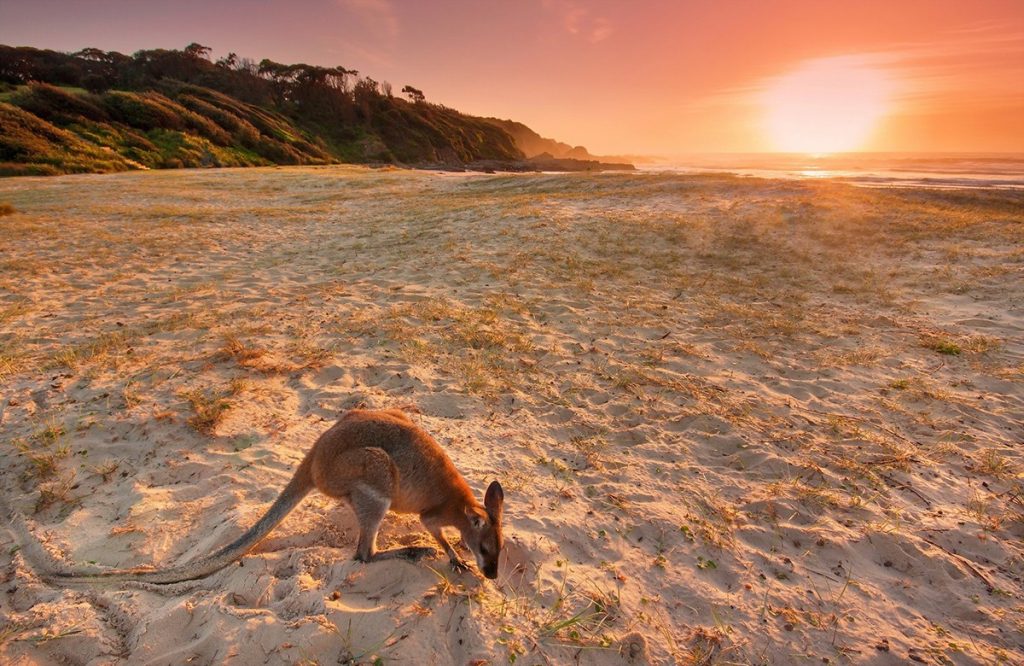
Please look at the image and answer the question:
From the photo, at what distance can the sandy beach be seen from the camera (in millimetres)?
3170

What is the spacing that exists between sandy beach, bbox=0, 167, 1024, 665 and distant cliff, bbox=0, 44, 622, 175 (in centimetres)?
3010

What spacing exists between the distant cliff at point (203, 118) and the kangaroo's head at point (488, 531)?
3802cm

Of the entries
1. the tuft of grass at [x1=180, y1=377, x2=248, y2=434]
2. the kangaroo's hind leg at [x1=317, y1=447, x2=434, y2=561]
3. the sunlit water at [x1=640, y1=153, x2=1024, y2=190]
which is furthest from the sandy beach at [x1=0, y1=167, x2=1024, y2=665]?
the sunlit water at [x1=640, y1=153, x2=1024, y2=190]

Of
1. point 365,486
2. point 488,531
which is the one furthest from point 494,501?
point 365,486

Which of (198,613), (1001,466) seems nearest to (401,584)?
(198,613)

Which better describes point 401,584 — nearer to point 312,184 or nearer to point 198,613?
point 198,613

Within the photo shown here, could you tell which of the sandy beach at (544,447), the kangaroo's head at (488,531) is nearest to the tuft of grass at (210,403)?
the sandy beach at (544,447)

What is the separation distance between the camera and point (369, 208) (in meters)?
20.0

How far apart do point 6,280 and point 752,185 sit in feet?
78.8

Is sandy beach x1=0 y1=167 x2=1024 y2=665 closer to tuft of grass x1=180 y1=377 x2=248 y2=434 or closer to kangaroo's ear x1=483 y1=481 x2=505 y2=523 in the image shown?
tuft of grass x1=180 y1=377 x2=248 y2=434

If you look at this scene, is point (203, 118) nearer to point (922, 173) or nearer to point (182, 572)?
point (182, 572)

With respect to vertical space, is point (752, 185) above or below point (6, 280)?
above

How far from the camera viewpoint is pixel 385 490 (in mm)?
3598

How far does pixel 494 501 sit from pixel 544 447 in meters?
1.70
